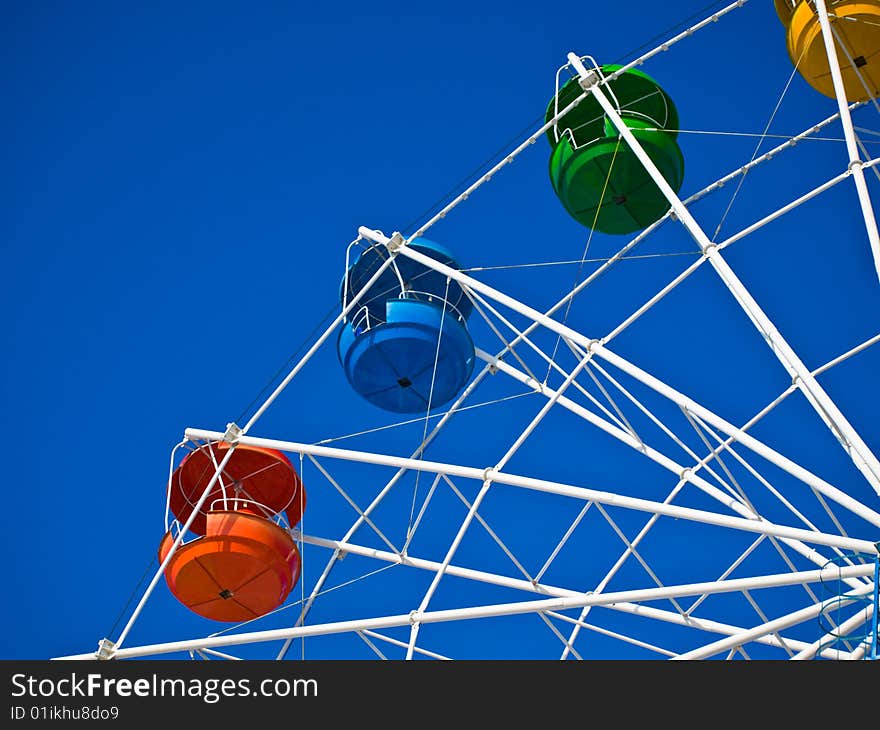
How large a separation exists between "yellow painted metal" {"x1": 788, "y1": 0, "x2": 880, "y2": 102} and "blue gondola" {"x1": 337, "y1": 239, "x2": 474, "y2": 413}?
21.8 feet

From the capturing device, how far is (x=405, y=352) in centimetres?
1736

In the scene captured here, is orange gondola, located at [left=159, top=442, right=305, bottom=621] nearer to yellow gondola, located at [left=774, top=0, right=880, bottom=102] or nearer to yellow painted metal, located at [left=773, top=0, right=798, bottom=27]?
yellow gondola, located at [left=774, top=0, right=880, bottom=102]

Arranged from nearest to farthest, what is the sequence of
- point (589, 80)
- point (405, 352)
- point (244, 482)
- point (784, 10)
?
point (589, 80)
point (405, 352)
point (244, 482)
point (784, 10)

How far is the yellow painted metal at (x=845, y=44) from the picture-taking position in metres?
17.8

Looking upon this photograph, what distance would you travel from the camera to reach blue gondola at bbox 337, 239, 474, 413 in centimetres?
1733

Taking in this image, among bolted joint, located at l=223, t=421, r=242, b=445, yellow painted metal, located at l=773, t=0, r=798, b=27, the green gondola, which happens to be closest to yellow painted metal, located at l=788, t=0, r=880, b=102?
yellow painted metal, located at l=773, t=0, r=798, b=27

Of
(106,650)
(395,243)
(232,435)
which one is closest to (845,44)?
(395,243)

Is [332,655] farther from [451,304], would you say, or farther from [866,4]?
[866,4]

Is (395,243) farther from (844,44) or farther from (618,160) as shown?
(844,44)

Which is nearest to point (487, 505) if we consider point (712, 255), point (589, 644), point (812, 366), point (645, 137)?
point (589, 644)

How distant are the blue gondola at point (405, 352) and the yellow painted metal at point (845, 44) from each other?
663 centimetres

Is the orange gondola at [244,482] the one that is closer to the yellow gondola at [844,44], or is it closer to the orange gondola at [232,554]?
the orange gondola at [232,554]

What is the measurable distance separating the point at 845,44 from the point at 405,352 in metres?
7.85
